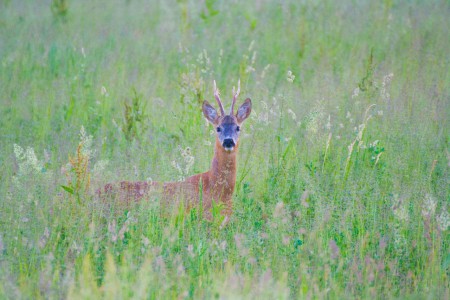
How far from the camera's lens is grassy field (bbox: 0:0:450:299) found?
4.52 meters

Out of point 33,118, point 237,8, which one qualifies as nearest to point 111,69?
point 33,118

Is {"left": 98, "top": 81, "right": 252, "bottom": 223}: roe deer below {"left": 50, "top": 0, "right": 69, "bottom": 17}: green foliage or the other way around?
below

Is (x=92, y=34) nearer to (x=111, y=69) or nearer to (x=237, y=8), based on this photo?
(x=111, y=69)

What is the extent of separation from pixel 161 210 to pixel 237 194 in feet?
2.50

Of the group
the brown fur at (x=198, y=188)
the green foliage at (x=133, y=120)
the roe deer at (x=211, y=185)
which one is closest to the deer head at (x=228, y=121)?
the roe deer at (x=211, y=185)

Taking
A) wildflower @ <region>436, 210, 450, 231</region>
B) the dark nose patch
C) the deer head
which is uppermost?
the deer head

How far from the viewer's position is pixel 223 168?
20.0ft

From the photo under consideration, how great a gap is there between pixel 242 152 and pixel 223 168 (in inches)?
26.1

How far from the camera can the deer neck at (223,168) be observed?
6.00 metres

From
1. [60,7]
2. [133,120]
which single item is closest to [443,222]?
[133,120]

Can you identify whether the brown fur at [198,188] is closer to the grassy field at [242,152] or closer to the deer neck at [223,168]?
the deer neck at [223,168]

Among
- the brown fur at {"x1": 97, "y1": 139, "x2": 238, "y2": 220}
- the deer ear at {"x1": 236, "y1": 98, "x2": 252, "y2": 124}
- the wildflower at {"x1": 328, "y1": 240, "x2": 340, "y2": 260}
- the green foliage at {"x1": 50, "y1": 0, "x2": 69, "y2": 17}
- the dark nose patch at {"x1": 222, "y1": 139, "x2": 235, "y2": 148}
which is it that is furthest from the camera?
the green foliage at {"x1": 50, "y1": 0, "x2": 69, "y2": 17}

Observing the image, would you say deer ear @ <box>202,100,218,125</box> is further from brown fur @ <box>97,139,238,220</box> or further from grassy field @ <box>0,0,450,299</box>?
brown fur @ <box>97,139,238,220</box>

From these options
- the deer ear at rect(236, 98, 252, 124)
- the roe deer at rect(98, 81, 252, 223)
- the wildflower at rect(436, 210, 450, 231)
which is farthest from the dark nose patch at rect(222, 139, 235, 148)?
the wildflower at rect(436, 210, 450, 231)
